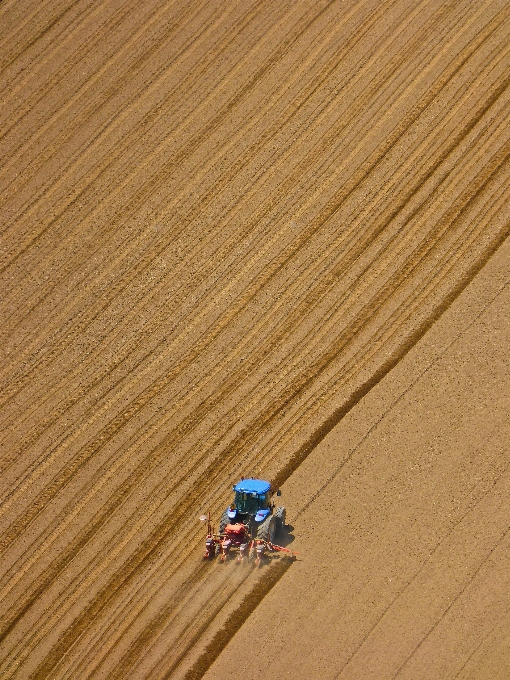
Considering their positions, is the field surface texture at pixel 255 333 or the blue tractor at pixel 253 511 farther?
the blue tractor at pixel 253 511

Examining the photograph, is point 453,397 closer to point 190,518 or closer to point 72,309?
point 190,518

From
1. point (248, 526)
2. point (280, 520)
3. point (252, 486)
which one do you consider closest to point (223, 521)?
point (248, 526)

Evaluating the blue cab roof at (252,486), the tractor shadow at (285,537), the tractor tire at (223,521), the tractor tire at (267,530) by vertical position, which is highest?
the blue cab roof at (252,486)

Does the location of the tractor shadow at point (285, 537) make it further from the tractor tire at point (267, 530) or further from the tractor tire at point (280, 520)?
the tractor tire at point (267, 530)

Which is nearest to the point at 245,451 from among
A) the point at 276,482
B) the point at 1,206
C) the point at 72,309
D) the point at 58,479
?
the point at 276,482

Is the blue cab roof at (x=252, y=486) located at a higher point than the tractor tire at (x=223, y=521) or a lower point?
higher

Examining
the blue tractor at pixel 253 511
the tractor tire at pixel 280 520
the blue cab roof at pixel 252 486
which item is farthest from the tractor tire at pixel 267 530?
the blue cab roof at pixel 252 486

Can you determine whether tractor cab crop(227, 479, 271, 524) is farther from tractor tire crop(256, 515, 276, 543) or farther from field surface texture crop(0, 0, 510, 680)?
field surface texture crop(0, 0, 510, 680)
